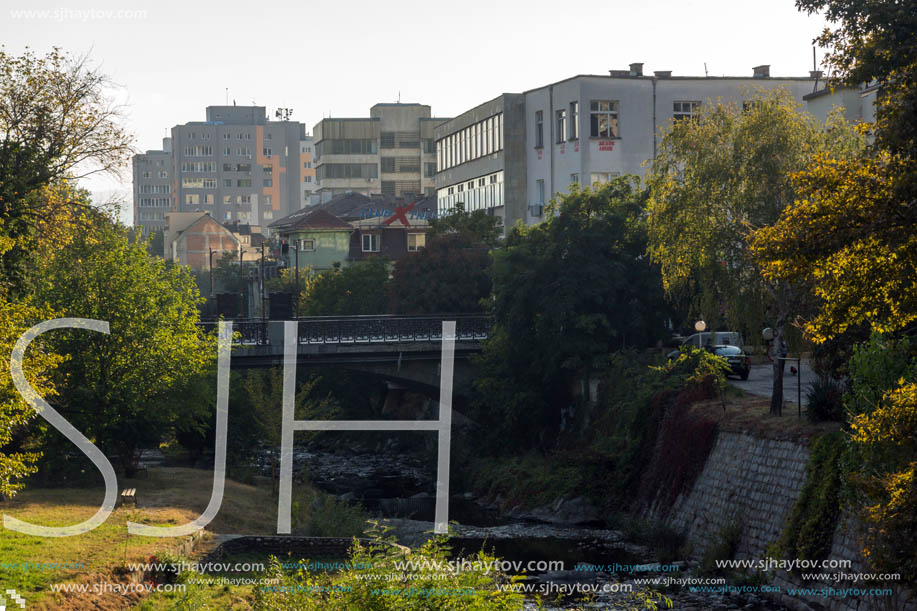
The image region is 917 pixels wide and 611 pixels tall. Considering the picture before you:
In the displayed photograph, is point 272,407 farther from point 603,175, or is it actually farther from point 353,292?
point 353,292

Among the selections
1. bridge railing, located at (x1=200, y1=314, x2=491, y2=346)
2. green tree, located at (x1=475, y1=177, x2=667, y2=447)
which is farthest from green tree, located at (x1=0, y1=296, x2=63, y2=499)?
green tree, located at (x1=475, y1=177, x2=667, y2=447)

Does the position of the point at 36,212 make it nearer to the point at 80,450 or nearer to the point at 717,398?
the point at 80,450

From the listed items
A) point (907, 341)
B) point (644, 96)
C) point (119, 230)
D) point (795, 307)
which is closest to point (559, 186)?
point (644, 96)

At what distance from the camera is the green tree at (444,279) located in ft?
190

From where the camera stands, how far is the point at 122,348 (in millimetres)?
36344

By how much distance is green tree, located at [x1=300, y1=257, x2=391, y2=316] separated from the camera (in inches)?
2571

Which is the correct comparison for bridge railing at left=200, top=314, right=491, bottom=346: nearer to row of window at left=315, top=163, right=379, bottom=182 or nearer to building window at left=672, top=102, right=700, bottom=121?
building window at left=672, top=102, right=700, bottom=121

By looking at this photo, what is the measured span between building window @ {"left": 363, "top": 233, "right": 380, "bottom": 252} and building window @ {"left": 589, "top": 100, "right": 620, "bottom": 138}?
34.8 meters

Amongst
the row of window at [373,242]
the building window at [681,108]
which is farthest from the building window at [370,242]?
the building window at [681,108]

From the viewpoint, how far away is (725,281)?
3095 cm

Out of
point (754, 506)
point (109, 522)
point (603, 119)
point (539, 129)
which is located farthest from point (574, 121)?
point (109, 522)

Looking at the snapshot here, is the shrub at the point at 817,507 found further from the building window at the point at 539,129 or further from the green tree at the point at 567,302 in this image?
the building window at the point at 539,129

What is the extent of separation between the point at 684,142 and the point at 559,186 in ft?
95.2

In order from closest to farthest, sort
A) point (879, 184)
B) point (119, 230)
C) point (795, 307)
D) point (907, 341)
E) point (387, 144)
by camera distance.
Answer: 1. point (879, 184)
2. point (907, 341)
3. point (795, 307)
4. point (119, 230)
5. point (387, 144)
